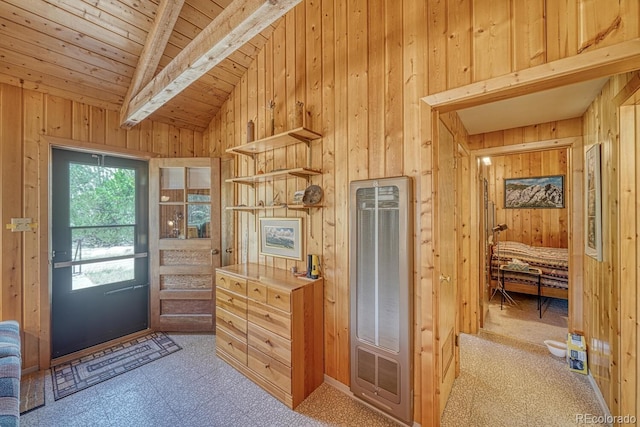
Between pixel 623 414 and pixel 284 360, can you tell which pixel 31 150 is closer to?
pixel 284 360

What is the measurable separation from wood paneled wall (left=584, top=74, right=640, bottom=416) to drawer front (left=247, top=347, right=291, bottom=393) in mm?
2140

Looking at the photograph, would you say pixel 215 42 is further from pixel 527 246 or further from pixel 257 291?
pixel 527 246

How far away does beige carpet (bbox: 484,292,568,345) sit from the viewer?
10.5ft

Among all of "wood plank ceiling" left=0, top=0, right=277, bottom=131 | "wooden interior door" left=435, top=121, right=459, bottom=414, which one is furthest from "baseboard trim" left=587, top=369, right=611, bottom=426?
"wood plank ceiling" left=0, top=0, right=277, bottom=131

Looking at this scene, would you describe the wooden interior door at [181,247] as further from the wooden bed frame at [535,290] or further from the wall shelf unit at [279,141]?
the wooden bed frame at [535,290]

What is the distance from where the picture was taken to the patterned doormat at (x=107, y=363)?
90.7 inches

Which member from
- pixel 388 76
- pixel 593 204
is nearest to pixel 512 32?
pixel 388 76

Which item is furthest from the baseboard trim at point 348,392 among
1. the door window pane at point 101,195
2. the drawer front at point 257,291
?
the door window pane at point 101,195

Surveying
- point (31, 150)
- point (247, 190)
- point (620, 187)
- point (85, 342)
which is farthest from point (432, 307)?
point (31, 150)

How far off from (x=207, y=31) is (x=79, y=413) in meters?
2.90

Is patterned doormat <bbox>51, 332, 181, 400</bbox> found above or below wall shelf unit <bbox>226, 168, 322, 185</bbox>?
below

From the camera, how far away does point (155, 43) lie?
247cm

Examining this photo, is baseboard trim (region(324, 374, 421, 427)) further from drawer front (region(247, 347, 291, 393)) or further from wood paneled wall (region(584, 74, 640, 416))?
wood paneled wall (region(584, 74, 640, 416))

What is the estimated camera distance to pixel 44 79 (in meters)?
2.49
